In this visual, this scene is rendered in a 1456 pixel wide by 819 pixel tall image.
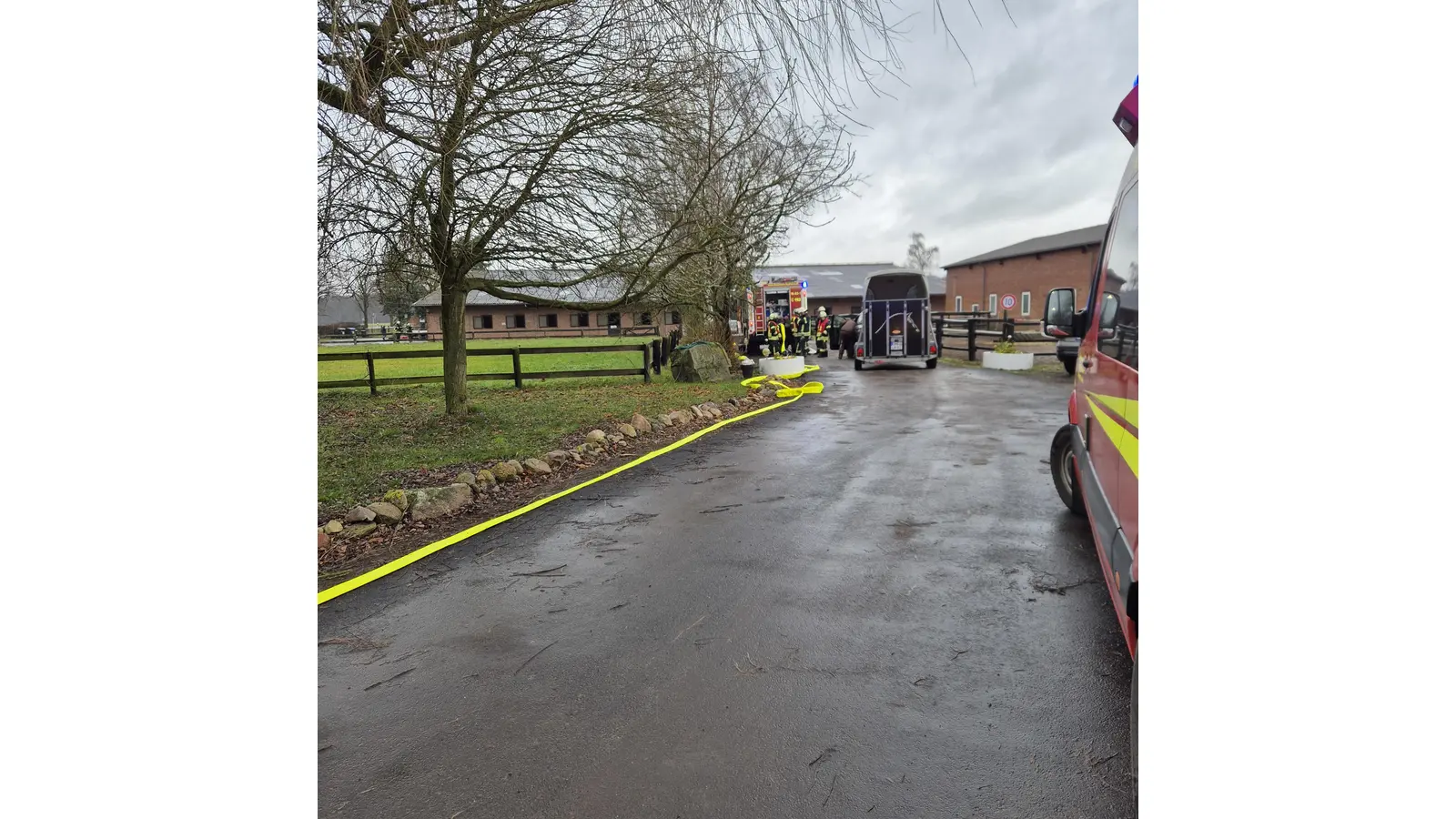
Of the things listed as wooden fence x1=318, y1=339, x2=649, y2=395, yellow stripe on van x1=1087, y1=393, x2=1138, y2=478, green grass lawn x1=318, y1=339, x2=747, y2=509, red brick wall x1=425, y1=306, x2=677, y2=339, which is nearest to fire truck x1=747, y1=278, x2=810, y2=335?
green grass lawn x1=318, y1=339, x2=747, y2=509

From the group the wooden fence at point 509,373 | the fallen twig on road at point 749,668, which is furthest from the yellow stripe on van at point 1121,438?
the wooden fence at point 509,373

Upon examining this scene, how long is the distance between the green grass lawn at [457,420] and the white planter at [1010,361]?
7392 millimetres

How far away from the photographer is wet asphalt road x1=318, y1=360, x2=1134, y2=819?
226cm

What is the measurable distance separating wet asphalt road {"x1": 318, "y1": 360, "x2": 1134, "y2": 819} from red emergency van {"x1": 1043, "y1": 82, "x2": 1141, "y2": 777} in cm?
37

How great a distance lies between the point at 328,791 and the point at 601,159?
637cm

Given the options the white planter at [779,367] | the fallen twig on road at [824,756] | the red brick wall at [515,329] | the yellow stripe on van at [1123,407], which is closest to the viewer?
the yellow stripe on van at [1123,407]

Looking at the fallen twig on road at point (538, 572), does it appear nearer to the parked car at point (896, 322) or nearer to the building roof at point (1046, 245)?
the parked car at point (896, 322)

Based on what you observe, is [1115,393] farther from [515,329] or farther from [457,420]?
[515,329]

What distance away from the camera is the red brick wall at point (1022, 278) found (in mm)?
33969

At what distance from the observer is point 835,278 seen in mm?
59312

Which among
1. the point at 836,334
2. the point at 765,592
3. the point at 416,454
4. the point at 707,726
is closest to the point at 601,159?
the point at 416,454

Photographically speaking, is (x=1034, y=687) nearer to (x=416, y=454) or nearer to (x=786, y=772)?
(x=786, y=772)

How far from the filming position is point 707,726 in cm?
257

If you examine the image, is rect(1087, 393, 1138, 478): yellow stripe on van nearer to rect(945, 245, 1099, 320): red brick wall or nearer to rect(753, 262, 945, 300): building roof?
rect(945, 245, 1099, 320): red brick wall
